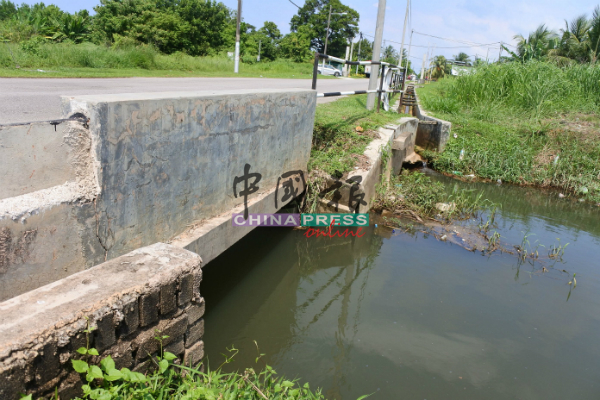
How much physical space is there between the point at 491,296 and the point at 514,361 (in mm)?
993

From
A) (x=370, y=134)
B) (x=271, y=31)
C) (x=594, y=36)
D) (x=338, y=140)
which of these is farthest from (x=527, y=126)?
(x=271, y=31)

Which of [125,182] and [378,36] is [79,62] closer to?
[378,36]

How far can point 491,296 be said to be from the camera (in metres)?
4.16

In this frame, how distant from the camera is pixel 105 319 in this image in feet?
6.14

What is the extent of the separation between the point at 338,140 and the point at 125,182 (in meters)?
4.17

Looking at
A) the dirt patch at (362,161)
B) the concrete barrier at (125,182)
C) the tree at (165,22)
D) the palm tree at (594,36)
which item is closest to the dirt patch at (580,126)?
the dirt patch at (362,161)

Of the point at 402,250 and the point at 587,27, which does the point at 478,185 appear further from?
the point at 587,27

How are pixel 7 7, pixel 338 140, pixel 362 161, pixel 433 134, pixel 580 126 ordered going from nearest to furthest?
pixel 362 161
pixel 338 140
pixel 433 134
pixel 580 126
pixel 7 7

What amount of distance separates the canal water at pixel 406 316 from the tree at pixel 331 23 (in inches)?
Result: 2185

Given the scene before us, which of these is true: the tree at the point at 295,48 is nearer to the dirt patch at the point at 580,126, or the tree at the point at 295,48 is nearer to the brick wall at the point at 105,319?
A: the dirt patch at the point at 580,126

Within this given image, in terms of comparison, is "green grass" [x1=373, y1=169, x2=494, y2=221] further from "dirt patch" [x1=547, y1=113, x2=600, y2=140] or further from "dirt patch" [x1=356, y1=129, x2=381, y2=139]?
"dirt patch" [x1=547, y1=113, x2=600, y2=140]

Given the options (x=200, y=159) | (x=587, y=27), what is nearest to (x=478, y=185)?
(x=200, y=159)

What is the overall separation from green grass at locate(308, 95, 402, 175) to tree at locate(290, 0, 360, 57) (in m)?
52.7

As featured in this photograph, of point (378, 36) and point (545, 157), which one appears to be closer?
point (378, 36)
